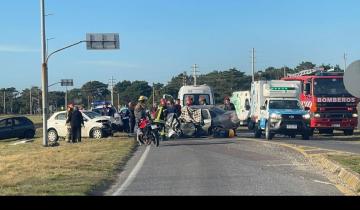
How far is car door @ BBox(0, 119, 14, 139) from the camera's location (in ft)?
120

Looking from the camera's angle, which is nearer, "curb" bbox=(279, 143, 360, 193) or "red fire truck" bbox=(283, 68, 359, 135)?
"curb" bbox=(279, 143, 360, 193)

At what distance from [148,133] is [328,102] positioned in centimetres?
1099

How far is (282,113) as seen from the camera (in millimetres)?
26547

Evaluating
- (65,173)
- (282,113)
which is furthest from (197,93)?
(65,173)

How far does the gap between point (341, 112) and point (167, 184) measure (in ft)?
66.6

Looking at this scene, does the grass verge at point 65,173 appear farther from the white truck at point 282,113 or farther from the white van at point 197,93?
the white van at point 197,93

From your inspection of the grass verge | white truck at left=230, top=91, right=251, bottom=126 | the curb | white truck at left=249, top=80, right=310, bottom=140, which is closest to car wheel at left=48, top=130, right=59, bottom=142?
white truck at left=249, top=80, right=310, bottom=140

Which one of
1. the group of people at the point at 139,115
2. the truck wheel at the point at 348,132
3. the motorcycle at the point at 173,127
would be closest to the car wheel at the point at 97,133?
the group of people at the point at 139,115

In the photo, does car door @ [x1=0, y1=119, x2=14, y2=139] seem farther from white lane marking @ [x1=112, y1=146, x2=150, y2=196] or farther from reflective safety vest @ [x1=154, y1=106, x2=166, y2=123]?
white lane marking @ [x1=112, y1=146, x2=150, y2=196]

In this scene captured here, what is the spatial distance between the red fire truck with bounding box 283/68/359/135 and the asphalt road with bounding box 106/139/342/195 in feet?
32.8

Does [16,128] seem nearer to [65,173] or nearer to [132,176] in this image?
[65,173]

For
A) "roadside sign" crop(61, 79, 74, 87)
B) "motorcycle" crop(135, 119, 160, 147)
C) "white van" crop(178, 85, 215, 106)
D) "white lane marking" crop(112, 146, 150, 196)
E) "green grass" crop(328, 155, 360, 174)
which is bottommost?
"white lane marking" crop(112, 146, 150, 196)

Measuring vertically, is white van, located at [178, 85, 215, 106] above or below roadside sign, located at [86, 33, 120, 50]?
below
